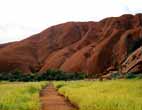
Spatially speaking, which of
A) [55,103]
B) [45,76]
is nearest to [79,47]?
[45,76]

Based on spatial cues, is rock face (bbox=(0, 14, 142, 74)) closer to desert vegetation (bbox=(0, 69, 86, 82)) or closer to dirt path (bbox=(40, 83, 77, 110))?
desert vegetation (bbox=(0, 69, 86, 82))

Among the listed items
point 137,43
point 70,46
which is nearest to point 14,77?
point 137,43

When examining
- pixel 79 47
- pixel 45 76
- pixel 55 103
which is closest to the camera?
pixel 55 103

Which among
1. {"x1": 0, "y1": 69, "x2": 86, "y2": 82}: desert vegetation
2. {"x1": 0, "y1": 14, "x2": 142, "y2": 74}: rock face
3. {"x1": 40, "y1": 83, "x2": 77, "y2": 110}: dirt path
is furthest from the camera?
{"x1": 0, "y1": 14, "x2": 142, "y2": 74}: rock face

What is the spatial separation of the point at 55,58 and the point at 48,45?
63.0 feet

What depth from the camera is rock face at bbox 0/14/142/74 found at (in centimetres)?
12362

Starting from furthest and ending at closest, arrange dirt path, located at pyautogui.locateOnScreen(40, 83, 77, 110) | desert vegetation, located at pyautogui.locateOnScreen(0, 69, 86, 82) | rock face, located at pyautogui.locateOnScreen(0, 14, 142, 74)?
rock face, located at pyautogui.locateOnScreen(0, 14, 142, 74) < desert vegetation, located at pyautogui.locateOnScreen(0, 69, 86, 82) < dirt path, located at pyautogui.locateOnScreen(40, 83, 77, 110)

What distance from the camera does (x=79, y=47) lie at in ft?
473

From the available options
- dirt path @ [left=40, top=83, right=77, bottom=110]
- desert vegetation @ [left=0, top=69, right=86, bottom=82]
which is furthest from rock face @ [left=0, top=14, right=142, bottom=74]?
dirt path @ [left=40, top=83, right=77, bottom=110]

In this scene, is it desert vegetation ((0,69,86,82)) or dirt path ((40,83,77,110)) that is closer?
dirt path ((40,83,77,110))

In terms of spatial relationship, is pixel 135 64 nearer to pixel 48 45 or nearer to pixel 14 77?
pixel 14 77

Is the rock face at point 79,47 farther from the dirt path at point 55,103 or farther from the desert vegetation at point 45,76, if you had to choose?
the dirt path at point 55,103

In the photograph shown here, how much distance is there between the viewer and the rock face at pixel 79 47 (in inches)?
4867

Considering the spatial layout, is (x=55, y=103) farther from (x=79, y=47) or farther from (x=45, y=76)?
(x=79, y=47)
